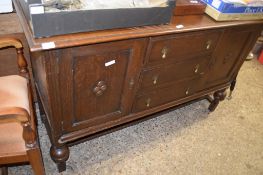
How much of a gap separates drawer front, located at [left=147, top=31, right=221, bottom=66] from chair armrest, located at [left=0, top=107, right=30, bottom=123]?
2.01 ft

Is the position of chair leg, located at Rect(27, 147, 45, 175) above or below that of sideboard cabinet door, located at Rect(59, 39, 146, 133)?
below

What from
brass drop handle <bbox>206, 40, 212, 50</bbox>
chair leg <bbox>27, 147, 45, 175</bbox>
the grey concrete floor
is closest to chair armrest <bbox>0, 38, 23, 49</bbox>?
chair leg <bbox>27, 147, 45, 175</bbox>

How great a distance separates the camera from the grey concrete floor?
1.47 meters

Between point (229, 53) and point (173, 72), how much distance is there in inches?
19.5

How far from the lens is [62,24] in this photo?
0.83 m

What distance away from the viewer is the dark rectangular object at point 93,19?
80cm

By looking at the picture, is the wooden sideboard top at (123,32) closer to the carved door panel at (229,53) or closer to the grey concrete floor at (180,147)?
the carved door panel at (229,53)

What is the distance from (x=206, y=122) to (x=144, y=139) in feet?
1.98

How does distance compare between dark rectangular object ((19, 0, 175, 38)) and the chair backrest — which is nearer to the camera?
dark rectangular object ((19, 0, 175, 38))

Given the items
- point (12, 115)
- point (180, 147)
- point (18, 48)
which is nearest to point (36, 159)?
point (12, 115)

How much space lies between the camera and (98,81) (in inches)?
42.3

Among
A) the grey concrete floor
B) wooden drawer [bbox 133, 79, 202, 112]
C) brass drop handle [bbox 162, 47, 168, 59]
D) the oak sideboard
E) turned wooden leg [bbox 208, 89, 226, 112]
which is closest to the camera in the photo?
the oak sideboard

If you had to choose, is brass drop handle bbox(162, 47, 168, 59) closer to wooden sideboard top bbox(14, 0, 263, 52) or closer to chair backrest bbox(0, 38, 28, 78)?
wooden sideboard top bbox(14, 0, 263, 52)

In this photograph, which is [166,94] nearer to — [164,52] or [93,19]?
[164,52]
